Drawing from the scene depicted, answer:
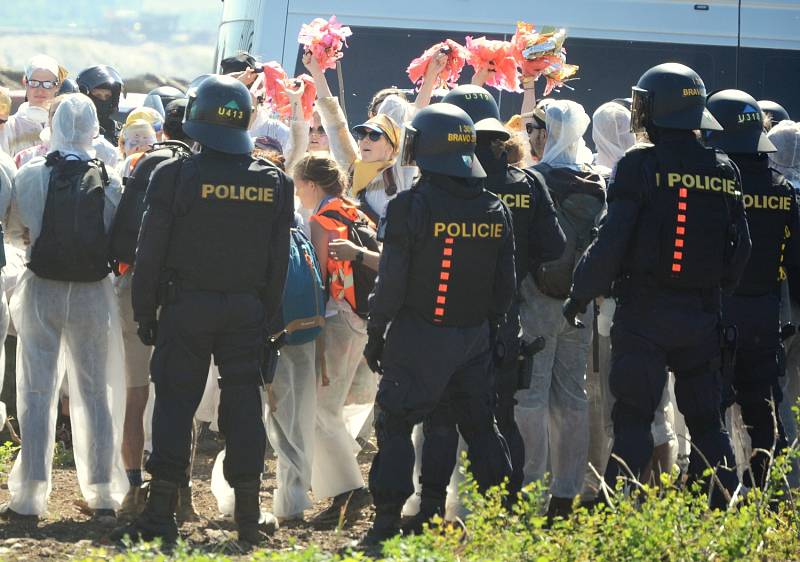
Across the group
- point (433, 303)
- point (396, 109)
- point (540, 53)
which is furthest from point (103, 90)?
point (433, 303)

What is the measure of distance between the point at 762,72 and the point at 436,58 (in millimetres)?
4837

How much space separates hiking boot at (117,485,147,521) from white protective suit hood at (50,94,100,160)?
62.5 inches

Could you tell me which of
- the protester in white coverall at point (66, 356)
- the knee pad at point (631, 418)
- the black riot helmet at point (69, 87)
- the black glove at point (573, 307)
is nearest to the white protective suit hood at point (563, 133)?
the black glove at point (573, 307)

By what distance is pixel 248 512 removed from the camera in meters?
6.43

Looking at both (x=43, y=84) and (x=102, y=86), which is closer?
(x=102, y=86)

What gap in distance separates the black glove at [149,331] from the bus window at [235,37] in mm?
6675

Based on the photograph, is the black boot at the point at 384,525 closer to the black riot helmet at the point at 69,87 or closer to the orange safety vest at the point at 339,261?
the orange safety vest at the point at 339,261

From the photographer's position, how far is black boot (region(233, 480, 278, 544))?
641 cm

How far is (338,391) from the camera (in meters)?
7.44

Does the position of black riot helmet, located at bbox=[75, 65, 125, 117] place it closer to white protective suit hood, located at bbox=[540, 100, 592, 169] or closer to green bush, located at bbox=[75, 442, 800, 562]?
white protective suit hood, located at bbox=[540, 100, 592, 169]

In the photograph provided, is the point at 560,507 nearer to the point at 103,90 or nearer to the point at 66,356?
the point at 66,356

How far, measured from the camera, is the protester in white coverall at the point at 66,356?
672 cm

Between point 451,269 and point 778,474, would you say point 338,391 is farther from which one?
point 778,474

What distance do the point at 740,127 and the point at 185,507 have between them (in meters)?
3.19
